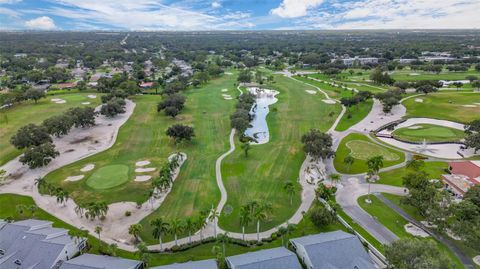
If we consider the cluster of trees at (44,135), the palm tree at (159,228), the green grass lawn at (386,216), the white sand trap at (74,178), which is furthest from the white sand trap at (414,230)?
the cluster of trees at (44,135)

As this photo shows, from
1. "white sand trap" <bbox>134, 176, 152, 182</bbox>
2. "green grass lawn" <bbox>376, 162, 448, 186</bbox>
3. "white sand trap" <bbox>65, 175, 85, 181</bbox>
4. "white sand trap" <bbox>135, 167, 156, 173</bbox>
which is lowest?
"white sand trap" <bbox>135, 167, 156, 173</bbox>

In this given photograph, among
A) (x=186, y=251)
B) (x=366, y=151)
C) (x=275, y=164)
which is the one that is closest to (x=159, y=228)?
(x=186, y=251)

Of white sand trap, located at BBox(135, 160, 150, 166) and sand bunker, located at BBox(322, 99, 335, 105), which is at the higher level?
sand bunker, located at BBox(322, 99, 335, 105)

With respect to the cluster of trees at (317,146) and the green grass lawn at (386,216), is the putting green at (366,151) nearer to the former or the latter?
the cluster of trees at (317,146)

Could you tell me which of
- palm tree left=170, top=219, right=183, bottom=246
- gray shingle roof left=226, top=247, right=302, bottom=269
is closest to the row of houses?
gray shingle roof left=226, top=247, right=302, bottom=269

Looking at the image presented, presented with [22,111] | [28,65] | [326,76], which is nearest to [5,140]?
[22,111]

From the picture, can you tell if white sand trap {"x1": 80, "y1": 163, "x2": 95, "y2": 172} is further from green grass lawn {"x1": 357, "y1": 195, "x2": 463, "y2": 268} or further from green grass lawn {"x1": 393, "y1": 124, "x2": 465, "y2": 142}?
green grass lawn {"x1": 393, "y1": 124, "x2": 465, "y2": 142}

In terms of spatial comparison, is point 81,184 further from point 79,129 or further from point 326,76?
point 326,76
